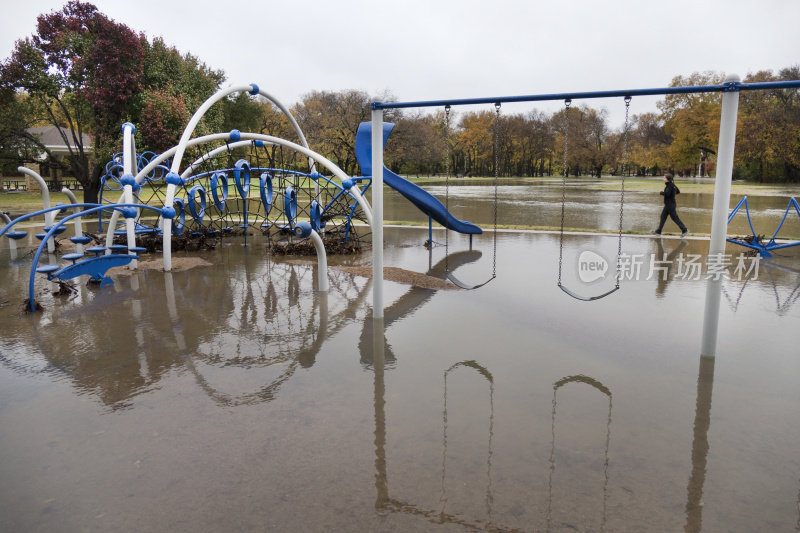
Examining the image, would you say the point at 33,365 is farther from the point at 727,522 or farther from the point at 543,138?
the point at 543,138

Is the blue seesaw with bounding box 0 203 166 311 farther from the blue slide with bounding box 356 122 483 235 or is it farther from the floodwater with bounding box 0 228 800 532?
the blue slide with bounding box 356 122 483 235

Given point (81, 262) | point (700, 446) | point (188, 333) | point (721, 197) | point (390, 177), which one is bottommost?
point (700, 446)

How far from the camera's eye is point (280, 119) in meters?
59.4

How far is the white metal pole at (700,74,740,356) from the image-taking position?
527 centimetres

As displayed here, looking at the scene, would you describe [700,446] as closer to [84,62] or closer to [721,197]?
[721,197]

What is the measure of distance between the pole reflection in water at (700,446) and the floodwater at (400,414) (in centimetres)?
2

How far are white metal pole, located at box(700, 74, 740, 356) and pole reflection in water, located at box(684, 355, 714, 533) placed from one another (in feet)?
0.93

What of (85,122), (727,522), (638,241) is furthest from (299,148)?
(85,122)

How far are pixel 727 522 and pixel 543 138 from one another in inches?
2628

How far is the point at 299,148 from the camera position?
11.1 m

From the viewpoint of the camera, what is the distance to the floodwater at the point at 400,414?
3.12 metres

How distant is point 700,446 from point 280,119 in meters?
60.4

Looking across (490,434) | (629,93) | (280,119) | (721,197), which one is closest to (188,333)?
(490,434)

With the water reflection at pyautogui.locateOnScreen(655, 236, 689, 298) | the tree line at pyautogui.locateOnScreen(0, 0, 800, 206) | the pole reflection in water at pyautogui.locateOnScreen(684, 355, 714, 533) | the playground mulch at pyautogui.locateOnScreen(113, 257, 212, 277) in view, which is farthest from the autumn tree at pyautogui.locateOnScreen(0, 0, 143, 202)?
the pole reflection in water at pyautogui.locateOnScreen(684, 355, 714, 533)
